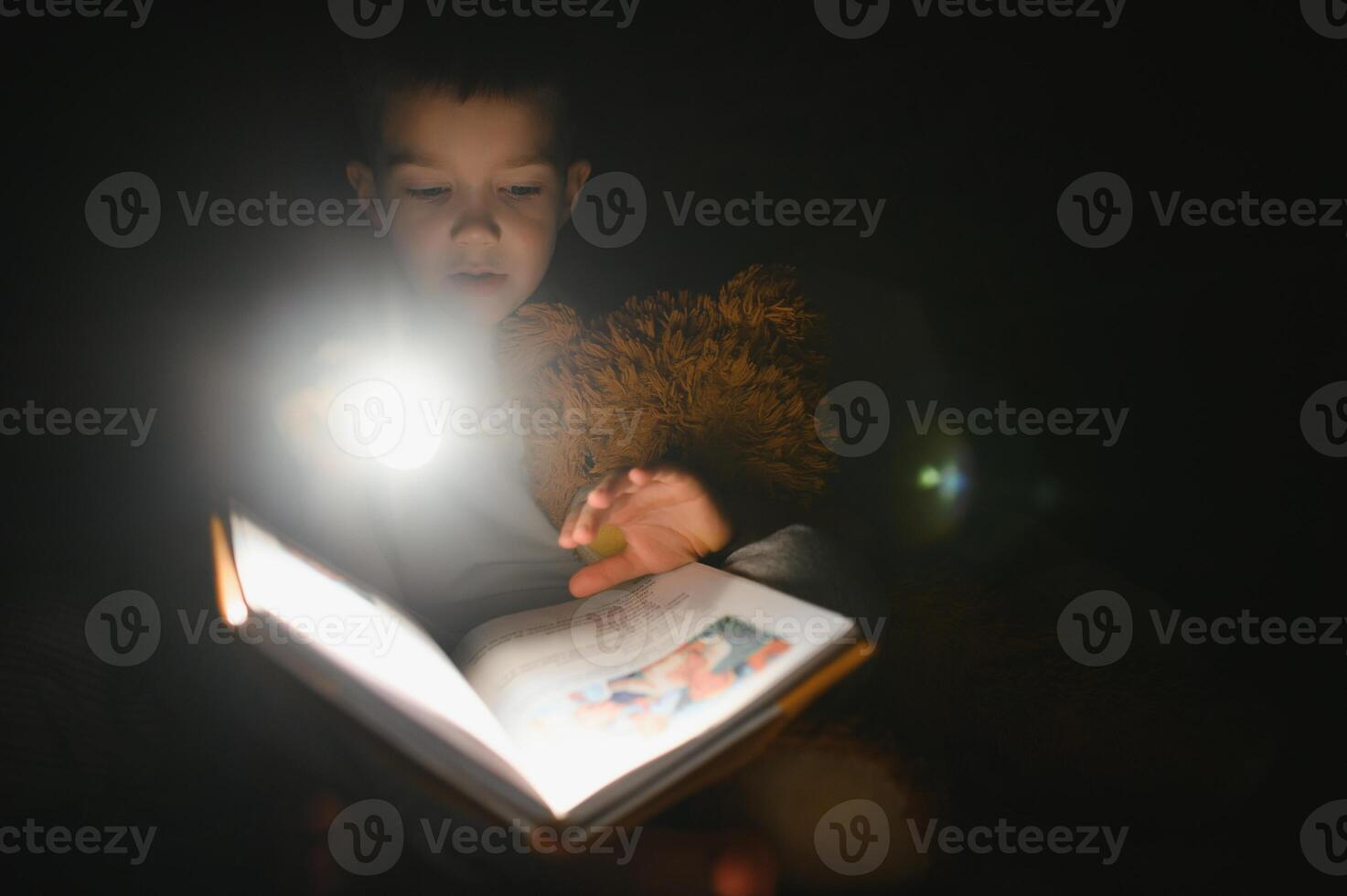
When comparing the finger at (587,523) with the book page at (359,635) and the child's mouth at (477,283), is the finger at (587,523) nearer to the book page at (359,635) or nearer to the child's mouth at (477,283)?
the book page at (359,635)

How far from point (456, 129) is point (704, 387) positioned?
368 mm

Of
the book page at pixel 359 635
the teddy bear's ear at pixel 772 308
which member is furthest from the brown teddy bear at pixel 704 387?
the book page at pixel 359 635

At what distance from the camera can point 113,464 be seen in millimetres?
790

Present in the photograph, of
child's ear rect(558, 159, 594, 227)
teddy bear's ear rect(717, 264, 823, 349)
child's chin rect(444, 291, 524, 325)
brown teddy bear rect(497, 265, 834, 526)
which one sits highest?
child's ear rect(558, 159, 594, 227)

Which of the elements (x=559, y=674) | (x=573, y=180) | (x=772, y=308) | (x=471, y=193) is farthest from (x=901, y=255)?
(x=559, y=674)

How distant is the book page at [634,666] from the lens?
49cm

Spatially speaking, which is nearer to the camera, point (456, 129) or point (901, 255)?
point (456, 129)

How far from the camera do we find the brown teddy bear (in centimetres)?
72

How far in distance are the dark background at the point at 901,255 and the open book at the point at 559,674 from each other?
210 mm

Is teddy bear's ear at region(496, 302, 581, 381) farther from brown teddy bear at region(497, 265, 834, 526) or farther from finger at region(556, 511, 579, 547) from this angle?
finger at region(556, 511, 579, 547)

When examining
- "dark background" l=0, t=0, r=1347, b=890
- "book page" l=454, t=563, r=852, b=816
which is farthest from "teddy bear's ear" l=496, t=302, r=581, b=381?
"book page" l=454, t=563, r=852, b=816

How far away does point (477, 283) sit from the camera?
A: 822 millimetres

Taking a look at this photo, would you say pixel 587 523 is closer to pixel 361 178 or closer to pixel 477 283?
pixel 477 283

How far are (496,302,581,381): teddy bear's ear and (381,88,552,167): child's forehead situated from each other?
0.53 feet
